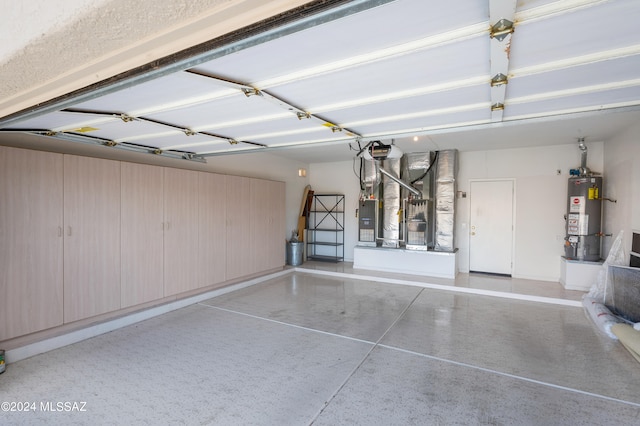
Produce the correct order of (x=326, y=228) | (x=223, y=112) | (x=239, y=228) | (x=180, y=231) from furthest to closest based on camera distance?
(x=326, y=228), (x=239, y=228), (x=180, y=231), (x=223, y=112)

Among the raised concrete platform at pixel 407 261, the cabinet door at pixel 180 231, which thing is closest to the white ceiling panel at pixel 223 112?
the cabinet door at pixel 180 231

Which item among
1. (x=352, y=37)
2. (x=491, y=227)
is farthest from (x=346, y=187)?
(x=352, y=37)

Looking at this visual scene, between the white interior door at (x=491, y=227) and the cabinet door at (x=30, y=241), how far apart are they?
663cm

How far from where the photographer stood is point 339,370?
2.60 metres

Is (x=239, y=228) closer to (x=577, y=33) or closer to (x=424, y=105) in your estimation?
(x=424, y=105)

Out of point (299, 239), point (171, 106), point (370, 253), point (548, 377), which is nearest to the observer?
point (171, 106)

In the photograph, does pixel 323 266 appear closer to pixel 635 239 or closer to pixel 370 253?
pixel 370 253

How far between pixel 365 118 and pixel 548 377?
2.70m

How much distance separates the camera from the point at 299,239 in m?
7.09

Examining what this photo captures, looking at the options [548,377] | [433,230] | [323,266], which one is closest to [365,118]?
[548,377]

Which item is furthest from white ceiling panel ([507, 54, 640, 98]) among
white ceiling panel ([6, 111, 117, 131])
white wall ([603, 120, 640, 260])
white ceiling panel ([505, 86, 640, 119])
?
white wall ([603, 120, 640, 260])

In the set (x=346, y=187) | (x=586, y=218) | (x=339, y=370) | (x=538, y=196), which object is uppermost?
(x=346, y=187)

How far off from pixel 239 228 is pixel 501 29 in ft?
15.4

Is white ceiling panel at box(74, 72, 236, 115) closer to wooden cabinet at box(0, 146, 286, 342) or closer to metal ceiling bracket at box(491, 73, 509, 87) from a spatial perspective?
wooden cabinet at box(0, 146, 286, 342)
